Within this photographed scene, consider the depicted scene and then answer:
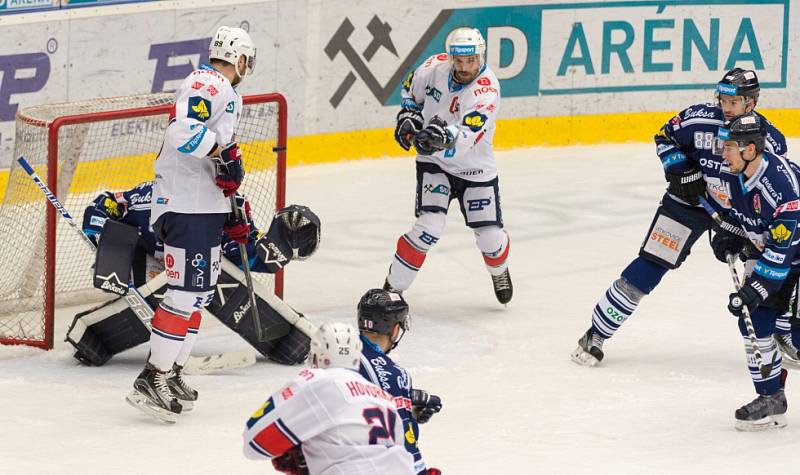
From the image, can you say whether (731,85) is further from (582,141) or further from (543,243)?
(582,141)

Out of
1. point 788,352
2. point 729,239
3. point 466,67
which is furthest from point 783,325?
point 466,67

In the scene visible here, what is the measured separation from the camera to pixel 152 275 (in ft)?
20.6

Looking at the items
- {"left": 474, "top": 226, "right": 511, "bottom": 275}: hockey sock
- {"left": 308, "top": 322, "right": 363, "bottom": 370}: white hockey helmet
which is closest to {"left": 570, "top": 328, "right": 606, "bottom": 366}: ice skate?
{"left": 474, "top": 226, "right": 511, "bottom": 275}: hockey sock

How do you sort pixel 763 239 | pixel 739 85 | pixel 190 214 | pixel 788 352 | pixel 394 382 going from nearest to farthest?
pixel 394 382
pixel 190 214
pixel 763 239
pixel 739 85
pixel 788 352

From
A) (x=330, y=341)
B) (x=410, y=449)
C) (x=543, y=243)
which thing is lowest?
(x=543, y=243)

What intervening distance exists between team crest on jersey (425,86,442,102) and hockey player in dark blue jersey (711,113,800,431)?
1610 mm

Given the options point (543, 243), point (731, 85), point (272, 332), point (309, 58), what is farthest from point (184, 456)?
point (309, 58)

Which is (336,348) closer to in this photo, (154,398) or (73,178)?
(154,398)

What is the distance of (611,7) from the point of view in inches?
419

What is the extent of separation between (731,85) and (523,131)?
4.87m

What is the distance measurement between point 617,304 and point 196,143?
1874mm

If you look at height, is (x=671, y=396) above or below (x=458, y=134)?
below

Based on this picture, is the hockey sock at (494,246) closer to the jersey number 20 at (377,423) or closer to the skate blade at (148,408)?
the skate blade at (148,408)

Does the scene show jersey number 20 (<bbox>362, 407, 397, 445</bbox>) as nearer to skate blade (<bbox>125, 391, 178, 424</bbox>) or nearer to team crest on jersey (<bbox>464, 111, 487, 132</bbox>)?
skate blade (<bbox>125, 391, 178, 424</bbox>)
